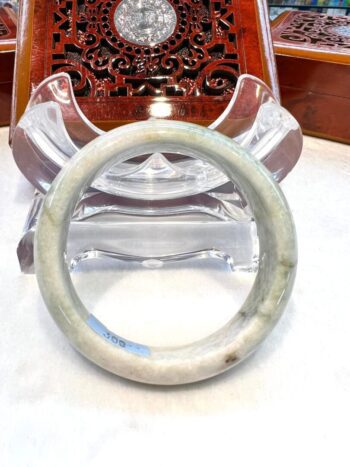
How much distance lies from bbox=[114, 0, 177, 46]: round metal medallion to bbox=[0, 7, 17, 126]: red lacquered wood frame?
282 mm

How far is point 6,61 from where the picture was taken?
1.21m

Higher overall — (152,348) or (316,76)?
(316,76)

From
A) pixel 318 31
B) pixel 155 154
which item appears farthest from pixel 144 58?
pixel 318 31

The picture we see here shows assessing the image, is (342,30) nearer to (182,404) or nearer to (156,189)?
(156,189)

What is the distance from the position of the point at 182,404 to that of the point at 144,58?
0.70m

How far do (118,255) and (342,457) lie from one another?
0.43 m

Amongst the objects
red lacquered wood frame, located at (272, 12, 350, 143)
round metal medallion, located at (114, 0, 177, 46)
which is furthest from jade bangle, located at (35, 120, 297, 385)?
red lacquered wood frame, located at (272, 12, 350, 143)

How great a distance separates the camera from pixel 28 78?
101cm

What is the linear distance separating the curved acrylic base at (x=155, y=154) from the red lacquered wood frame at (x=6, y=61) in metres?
0.33

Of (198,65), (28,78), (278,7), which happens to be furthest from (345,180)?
(278,7)

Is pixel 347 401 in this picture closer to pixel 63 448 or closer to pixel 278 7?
pixel 63 448

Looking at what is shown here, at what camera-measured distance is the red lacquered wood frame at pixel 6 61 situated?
3.95 ft

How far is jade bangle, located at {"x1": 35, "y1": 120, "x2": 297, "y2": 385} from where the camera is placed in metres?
0.61

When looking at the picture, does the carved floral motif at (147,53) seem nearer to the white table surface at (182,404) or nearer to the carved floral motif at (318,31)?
the carved floral motif at (318,31)
